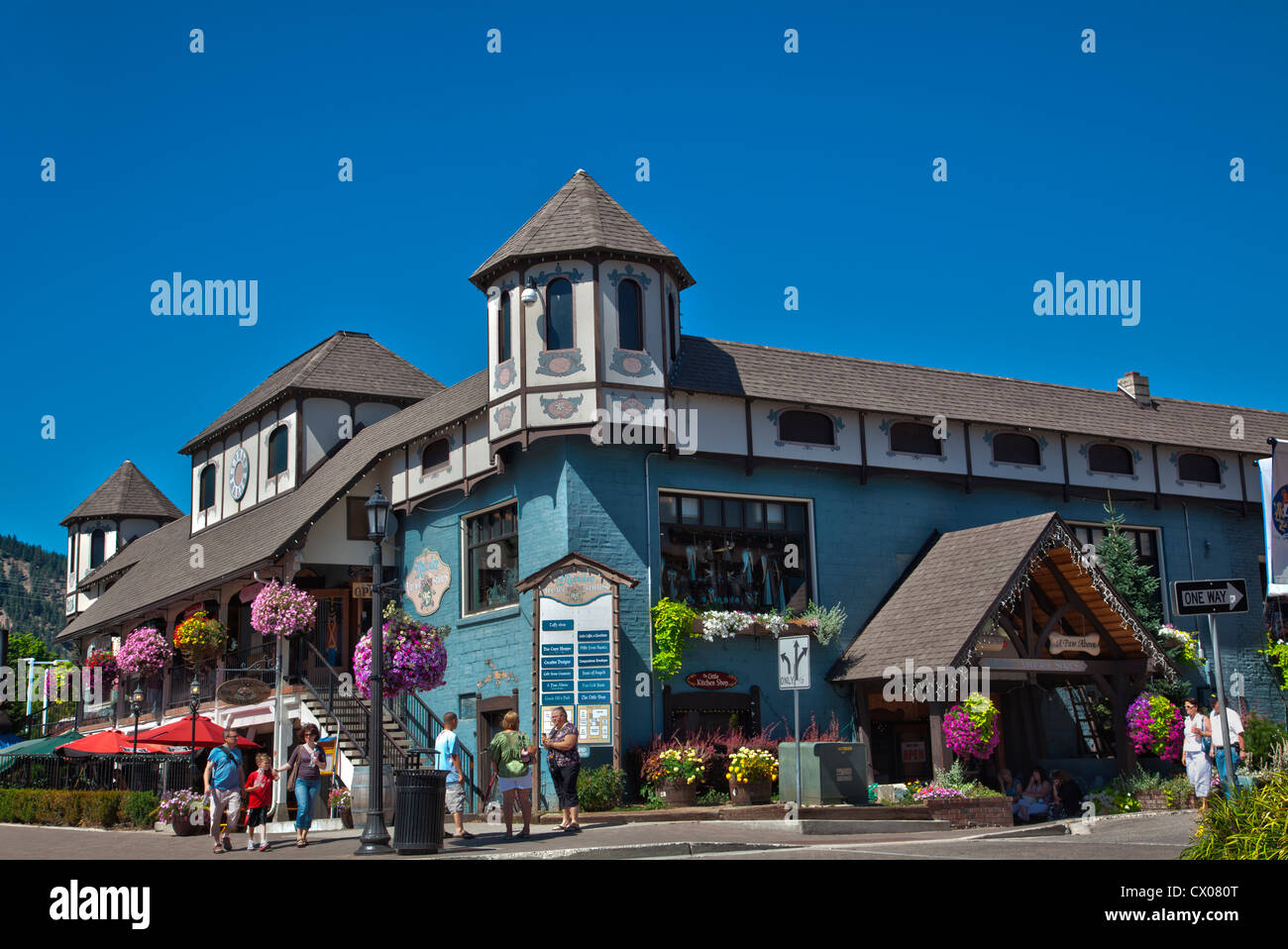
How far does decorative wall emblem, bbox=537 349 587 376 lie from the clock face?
14.6m

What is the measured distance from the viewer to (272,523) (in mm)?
29891

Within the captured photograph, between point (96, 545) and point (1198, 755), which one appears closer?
point (1198, 755)

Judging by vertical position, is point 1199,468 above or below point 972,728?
above

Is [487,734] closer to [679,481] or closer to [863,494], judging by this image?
[679,481]

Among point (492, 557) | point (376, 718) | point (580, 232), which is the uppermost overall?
point (580, 232)

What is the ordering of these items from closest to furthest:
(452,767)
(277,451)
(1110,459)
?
(452,767) < (1110,459) < (277,451)

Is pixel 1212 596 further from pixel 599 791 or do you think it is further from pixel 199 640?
pixel 199 640

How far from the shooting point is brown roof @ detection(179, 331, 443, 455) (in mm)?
33656

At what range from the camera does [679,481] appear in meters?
24.4

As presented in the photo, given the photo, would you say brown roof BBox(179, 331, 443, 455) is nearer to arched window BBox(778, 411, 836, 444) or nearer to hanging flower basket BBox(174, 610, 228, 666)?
hanging flower basket BBox(174, 610, 228, 666)

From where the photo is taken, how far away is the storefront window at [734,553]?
24250mm

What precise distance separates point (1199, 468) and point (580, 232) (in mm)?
15427

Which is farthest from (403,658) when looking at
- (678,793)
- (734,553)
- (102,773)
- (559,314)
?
(102,773)
